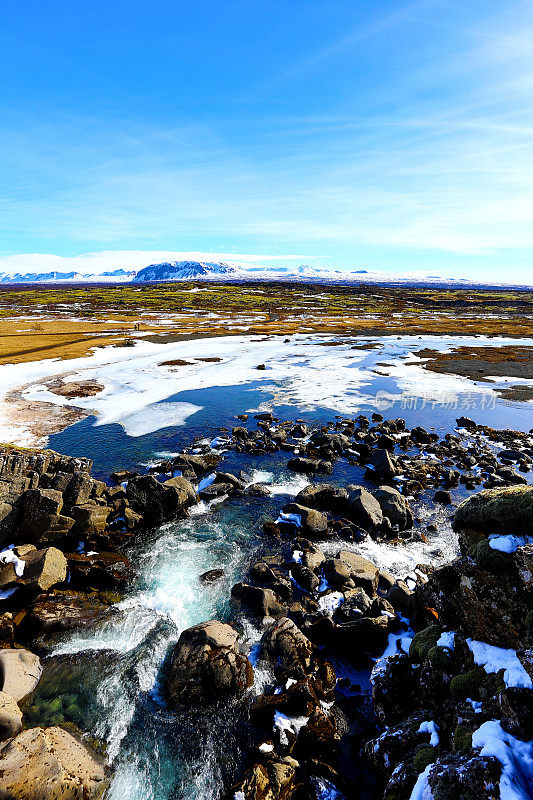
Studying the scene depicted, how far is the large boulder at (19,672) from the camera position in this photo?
497 inches

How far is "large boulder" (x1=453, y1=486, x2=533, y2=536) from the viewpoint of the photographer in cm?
1073

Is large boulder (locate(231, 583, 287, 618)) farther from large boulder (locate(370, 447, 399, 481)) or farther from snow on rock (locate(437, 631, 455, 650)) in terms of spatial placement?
large boulder (locate(370, 447, 399, 481))

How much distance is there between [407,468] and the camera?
1212 inches

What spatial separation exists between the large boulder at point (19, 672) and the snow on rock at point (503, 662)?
14571 mm

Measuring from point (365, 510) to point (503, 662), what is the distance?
45.3 feet

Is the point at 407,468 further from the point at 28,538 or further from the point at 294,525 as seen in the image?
the point at 28,538

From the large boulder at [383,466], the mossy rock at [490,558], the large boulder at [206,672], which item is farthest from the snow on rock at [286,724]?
the large boulder at [383,466]

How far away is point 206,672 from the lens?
13.4m

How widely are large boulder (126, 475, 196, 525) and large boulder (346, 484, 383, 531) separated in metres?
11.3

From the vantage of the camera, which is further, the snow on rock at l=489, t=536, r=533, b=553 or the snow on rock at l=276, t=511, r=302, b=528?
the snow on rock at l=276, t=511, r=302, b=528

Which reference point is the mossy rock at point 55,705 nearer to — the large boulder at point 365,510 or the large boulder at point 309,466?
the large boulder at point 365,510

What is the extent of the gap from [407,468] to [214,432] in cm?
1863

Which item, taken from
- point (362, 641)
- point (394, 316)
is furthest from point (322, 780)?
point (394, 316)

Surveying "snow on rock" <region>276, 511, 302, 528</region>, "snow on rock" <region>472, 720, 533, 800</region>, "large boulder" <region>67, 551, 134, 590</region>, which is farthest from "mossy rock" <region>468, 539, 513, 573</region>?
"large boulder" <region>67, 551, 134, 590</region>
